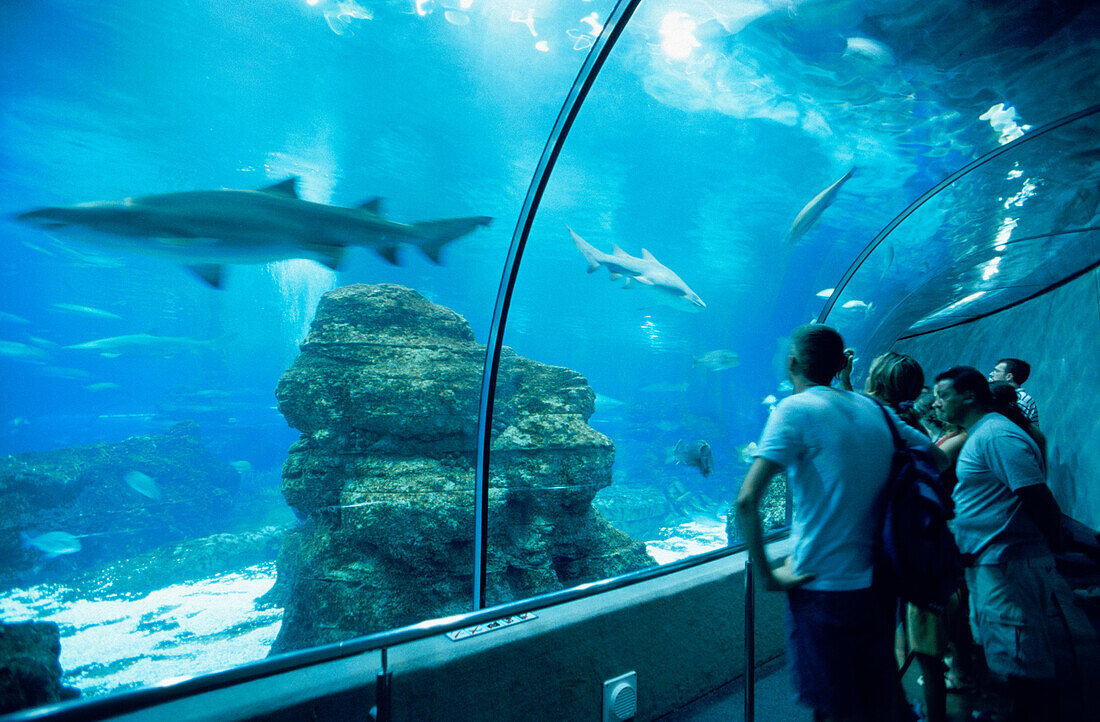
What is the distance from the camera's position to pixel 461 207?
19.0 metres

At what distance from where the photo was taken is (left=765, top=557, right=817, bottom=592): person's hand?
1360mm

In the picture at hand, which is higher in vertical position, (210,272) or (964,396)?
(210,272)

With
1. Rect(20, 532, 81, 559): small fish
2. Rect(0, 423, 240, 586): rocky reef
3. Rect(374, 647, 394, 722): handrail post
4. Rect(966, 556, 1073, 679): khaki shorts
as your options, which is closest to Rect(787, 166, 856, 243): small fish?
Rect(966, 556, 1073, 679): khaki shorts

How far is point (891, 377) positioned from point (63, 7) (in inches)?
502

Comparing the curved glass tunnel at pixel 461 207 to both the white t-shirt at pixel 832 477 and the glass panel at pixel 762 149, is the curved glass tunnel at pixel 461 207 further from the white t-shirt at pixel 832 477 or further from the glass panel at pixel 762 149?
the white t-shirt at pixel 832 477

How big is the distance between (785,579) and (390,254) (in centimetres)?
261

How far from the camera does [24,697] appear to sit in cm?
200

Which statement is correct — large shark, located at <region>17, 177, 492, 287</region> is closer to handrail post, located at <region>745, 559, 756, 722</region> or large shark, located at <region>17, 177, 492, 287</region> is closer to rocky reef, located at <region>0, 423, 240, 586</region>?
handrail post, located at <region>745, 559, 756, 722</region>

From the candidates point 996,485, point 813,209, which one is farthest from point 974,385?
point 813,209

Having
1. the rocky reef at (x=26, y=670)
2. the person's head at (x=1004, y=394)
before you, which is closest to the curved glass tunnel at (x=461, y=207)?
the rocky reef at (x=26, y=670)

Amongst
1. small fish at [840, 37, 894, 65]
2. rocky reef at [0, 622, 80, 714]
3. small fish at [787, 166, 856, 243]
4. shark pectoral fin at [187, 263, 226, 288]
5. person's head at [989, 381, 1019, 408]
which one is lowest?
rocky reef at [0, 622, 80, 714]

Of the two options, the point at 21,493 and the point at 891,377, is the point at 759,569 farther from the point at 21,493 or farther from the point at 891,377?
the point at 21,493

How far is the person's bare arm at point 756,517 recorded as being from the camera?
1298 mm

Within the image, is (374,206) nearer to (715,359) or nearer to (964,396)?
(964,396)
